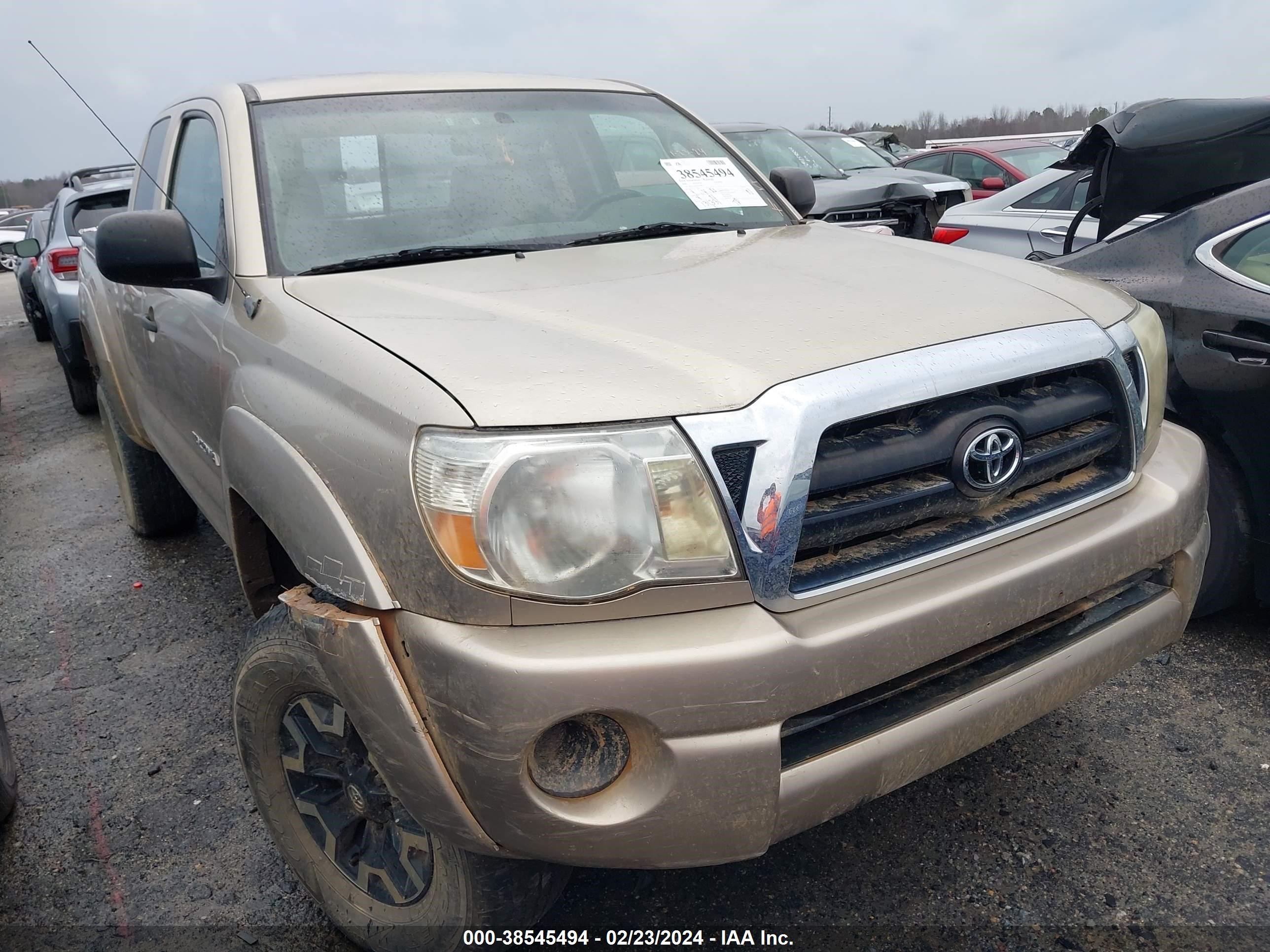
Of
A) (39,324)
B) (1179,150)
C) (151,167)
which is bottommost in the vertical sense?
(39,324)

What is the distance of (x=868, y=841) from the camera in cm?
228

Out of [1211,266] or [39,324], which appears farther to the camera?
[39,324]

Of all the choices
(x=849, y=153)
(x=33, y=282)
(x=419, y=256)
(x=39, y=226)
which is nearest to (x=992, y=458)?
(x=419, y=256)

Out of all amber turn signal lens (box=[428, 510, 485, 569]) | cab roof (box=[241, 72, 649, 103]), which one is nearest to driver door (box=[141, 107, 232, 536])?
cab roof (box=[241, 72, 649, 103])

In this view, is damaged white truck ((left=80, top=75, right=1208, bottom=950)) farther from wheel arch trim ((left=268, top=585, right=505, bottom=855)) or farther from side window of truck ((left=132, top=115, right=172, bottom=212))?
side window of truck ((left=132, top=115, right=172, bottom=212))

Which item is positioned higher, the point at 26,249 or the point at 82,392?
the point at 26,249

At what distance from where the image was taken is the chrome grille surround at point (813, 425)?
1515mm

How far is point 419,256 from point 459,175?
369mm

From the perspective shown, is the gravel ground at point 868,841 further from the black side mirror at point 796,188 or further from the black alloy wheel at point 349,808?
the black side mirror at point 796,188

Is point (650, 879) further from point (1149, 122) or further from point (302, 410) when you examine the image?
point (1149, 122)


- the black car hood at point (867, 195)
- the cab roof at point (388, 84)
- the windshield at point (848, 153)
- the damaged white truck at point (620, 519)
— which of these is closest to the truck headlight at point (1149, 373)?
the damaged white truck at point (620, 519)

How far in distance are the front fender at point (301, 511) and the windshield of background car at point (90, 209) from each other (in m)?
6.35

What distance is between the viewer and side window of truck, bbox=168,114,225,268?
8.41ft

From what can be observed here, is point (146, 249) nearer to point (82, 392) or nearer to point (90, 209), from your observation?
point (82, 392)
